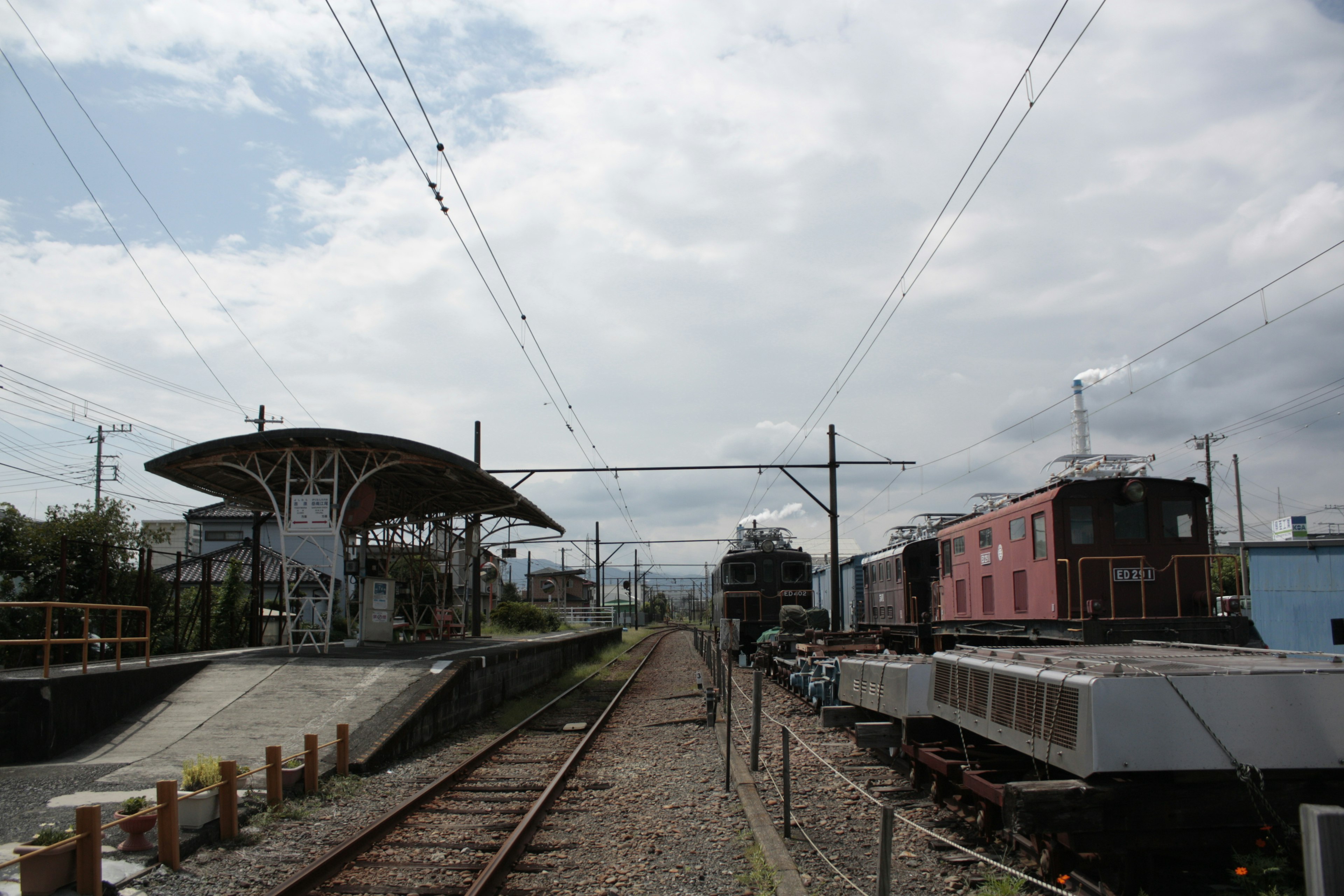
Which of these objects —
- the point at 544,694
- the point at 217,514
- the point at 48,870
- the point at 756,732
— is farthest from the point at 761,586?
the point at 217,514

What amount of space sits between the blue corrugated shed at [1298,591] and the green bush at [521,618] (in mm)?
26723

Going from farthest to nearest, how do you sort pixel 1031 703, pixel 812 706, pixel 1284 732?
pixel 812 706 → pixel 1031 703 → pixel 1284 732

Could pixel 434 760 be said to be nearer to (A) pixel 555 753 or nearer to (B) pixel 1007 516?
(A) pixel 555 753

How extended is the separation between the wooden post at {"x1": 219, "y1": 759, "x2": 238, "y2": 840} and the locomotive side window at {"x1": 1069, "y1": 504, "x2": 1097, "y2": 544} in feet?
33.7

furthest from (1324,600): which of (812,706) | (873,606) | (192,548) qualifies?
(192,548)

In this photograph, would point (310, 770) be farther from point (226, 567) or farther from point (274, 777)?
point (226, 567)

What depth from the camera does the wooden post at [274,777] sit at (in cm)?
800

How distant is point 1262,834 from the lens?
509cm

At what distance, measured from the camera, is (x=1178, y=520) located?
12.2 metres

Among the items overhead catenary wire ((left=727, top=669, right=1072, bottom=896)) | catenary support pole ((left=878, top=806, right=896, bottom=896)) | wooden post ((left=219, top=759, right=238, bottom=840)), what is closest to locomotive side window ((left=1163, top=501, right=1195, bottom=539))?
overhead catenary wire ((left=727, top=669, right=1072, bottom=896))

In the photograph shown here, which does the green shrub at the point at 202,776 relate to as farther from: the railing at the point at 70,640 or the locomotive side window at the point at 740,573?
the locomotive side window at the point at 740,573

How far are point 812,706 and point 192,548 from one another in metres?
41.2

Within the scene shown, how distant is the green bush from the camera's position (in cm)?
3912

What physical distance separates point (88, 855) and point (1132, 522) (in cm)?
1204
